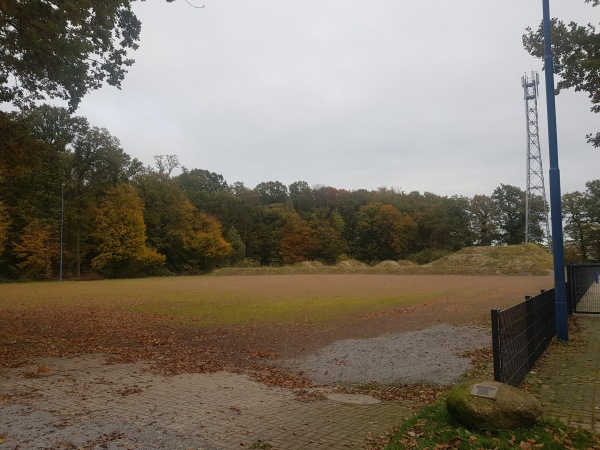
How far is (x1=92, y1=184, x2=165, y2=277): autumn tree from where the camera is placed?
196 feet

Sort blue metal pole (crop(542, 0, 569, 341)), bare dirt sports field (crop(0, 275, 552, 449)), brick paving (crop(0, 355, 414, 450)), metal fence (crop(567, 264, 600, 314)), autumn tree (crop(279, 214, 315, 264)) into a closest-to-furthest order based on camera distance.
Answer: brick paving (crop(0, 355, 414, 450)) < bare dirt sports field (crop(0, 275, 552, 449)) < blue metal pole (crop(542, 0, 569, 341)) < metal fence (crop(567, 264, 600, 314)) < autumn tree (crop(279, 214, 315, 264))

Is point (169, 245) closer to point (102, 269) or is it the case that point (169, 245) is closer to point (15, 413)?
point (102, 269)

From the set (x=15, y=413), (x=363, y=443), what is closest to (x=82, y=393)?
(x=15, y=413)

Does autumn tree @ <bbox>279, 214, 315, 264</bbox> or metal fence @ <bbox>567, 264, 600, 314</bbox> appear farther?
autumn tree @ <bbox>279, 214, 315, 264</bbox>

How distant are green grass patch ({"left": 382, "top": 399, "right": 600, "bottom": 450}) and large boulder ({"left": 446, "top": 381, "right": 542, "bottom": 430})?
0.23 ft

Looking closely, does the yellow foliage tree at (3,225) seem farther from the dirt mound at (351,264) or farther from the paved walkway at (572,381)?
the paved walkway at (572,381)

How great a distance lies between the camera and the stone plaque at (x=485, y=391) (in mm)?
4391

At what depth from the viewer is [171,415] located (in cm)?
552

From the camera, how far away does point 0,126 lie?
35.6ft

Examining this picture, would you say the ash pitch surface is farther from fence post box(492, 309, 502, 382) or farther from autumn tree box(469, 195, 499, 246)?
autumn tree box(469, 195, 499, 246)

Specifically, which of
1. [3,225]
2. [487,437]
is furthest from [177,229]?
[487,437]

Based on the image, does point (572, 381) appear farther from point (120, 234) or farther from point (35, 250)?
point (120, 234)

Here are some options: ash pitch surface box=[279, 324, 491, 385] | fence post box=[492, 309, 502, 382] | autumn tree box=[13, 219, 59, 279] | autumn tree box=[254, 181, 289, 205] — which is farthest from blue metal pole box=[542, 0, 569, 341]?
autumn tree box=[254, 181, 289, 205]

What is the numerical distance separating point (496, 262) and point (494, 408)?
57.2 metres
